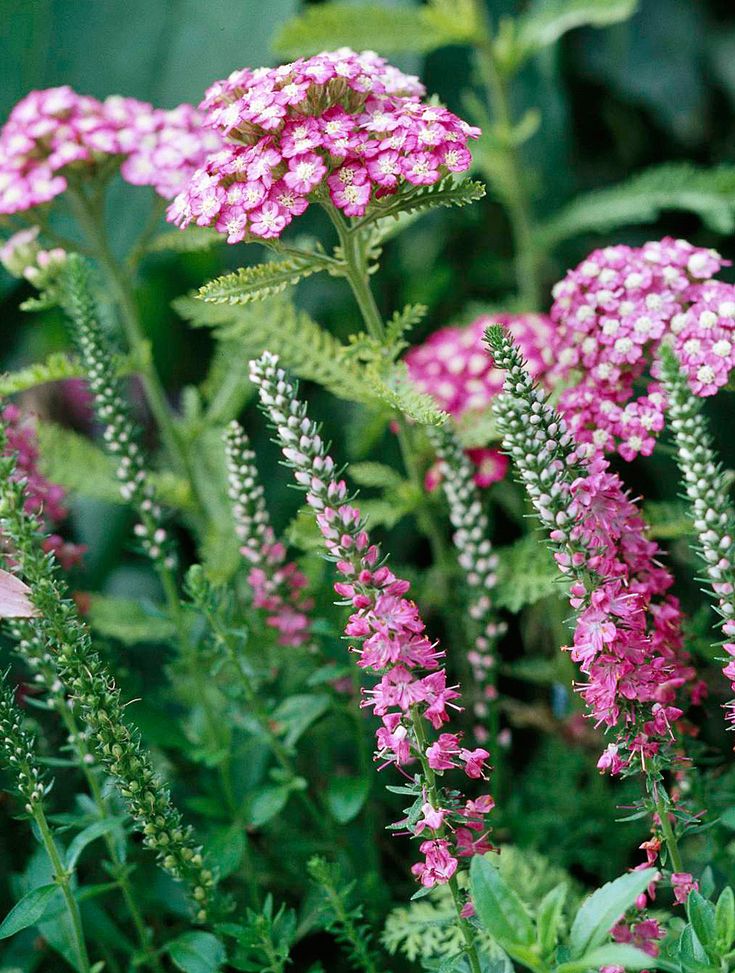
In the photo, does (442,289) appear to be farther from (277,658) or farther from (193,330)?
(277,658)

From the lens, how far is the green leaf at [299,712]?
973 millimetres

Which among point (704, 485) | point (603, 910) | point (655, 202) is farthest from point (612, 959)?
point (655, 202)

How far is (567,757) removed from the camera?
1.18m

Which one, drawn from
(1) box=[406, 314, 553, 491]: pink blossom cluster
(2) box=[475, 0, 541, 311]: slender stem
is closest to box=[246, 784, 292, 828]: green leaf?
(1) box=[406, 314, 553, 491]: pink blossom cluster

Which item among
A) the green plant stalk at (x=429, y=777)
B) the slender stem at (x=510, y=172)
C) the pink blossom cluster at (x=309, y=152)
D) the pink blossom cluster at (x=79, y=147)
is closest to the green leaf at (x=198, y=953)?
the green plant stalk at (x=429, y=777)

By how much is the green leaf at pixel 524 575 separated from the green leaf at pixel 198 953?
39cm

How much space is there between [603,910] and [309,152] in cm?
56

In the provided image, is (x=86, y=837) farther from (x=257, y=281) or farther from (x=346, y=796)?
(x=257, y=281)

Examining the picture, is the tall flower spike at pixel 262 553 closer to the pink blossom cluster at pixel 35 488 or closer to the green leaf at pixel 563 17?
the pink blossom cluster at pixel 35 488

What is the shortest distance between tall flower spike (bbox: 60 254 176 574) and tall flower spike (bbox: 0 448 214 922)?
19cm

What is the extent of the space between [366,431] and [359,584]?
1.92 ft

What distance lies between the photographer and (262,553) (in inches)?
37.3

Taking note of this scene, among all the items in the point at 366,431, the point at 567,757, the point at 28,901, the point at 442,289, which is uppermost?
the point at 442,289

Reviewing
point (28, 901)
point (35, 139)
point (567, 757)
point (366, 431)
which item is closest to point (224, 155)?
point (35, 139)
